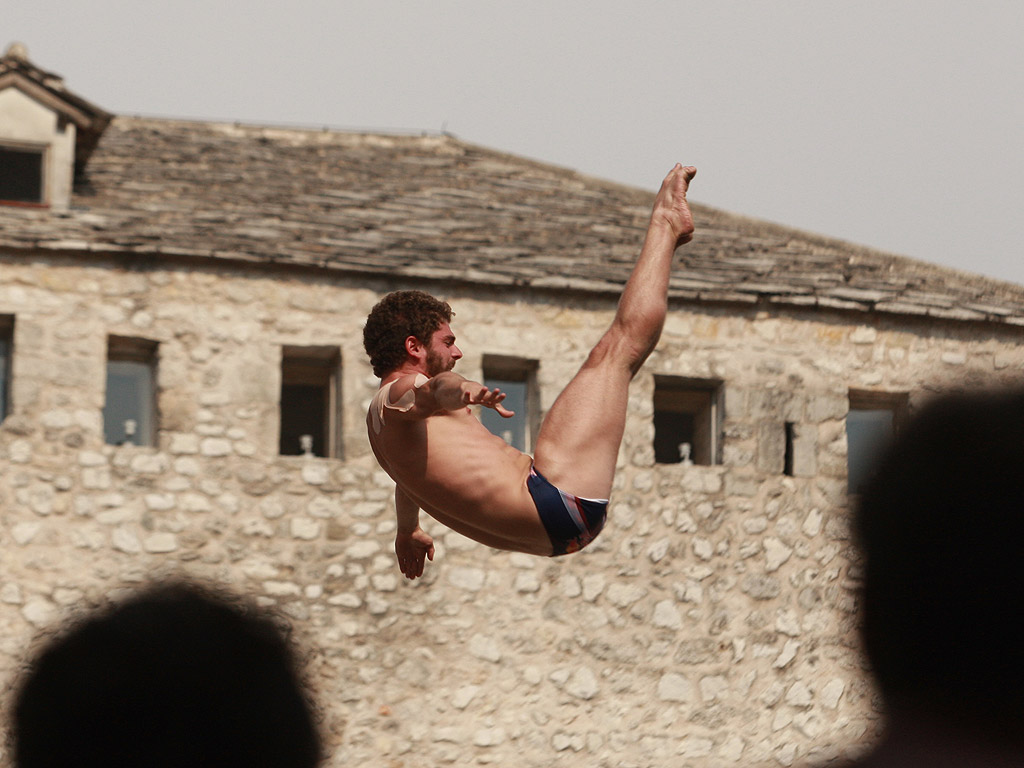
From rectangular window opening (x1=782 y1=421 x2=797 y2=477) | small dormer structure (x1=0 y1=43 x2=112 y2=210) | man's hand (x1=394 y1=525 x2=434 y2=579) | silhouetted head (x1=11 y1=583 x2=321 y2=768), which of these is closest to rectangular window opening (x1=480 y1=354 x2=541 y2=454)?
rectangular window opening (x1=782 y1=421 x2=797 y2=477)

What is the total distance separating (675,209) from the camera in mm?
4484

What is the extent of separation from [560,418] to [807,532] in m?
9.54

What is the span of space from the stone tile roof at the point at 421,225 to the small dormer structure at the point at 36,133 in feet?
1.11

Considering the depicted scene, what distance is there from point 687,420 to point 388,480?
3116 millimetres

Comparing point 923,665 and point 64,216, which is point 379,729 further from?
point 923,665

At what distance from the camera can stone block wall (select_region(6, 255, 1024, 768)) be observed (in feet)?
39.2

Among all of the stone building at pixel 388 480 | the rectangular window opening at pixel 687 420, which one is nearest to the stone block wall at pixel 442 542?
the stone building at pixel 388 480

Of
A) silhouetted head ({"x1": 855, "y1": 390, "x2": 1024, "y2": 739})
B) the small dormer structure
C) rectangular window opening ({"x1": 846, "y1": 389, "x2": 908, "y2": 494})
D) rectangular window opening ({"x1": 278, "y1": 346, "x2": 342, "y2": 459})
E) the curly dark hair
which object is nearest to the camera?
silhouetted head ({"x1": 855, "y1": 390, "x2": 1024, "y2": 739})

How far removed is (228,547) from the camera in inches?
478

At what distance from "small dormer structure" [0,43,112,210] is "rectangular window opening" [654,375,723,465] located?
5.81 m

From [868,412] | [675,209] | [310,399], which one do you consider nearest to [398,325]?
[675,209]

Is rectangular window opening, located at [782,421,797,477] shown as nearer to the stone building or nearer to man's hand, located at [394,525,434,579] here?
the stone building

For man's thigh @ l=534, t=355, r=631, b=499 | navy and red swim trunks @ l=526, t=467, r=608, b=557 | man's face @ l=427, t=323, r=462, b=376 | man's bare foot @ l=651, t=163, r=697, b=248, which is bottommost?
navy and red swim trunks @ l=526, t=467, r=608, b=557

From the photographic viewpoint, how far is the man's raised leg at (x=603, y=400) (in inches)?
166
